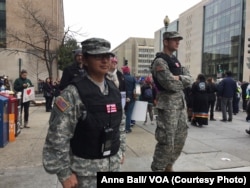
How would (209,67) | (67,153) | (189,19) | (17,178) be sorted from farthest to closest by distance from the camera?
(189,19), (209,67), (17,178), (67,153)

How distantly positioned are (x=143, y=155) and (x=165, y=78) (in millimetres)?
A: 2254

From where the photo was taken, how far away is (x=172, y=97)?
12.9ft

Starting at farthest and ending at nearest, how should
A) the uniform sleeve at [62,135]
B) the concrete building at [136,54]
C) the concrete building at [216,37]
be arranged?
the concrete building at [136,54], the concrete building at [216,37], the uniform sleeve at [62,135]

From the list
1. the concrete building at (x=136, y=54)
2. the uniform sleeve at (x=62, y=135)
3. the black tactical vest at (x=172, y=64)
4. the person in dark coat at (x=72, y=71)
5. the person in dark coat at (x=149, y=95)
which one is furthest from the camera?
the concrete building at (x=136, y=54)

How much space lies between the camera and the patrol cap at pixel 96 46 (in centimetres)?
216

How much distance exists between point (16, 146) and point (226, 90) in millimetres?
7624

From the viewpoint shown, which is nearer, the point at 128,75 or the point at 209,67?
the point at 128,75

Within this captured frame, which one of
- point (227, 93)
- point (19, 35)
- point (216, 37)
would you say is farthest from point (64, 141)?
point (216, 37)

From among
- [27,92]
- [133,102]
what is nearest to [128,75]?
[133,102]

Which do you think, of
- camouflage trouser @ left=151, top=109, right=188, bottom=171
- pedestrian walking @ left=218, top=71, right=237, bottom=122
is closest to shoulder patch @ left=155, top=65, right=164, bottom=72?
camouflage trouser @ left=151, top=109, right=188, bottom=171

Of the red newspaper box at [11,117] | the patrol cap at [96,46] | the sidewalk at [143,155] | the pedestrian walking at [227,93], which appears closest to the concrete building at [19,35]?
the pedestrian walking at [227,93]

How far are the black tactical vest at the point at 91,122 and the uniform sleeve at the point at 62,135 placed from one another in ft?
0.20

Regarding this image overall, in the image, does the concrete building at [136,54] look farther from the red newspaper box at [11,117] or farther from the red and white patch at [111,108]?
the red and white patch at [111,108]

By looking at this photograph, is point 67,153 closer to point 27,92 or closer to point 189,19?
point 27,92
